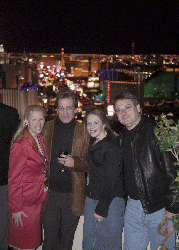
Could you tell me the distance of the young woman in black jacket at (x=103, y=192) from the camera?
2023mm

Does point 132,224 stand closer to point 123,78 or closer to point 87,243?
point 87,243

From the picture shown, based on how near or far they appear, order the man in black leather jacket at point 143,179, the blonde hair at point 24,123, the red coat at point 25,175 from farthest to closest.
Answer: the blonde hair at point 24,123
the red coat at point 25,175
the man in black leather jacket at point 143,179

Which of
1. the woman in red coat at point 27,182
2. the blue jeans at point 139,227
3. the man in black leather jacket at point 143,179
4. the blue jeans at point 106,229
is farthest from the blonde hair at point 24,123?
the blue jeans at point 139,227

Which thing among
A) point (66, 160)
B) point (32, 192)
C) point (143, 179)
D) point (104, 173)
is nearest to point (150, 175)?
point (143, 179)

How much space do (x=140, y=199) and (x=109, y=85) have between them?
30592mm

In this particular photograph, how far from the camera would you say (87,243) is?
6.97ft

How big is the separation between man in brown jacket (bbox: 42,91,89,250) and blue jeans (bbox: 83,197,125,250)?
8.9 inches

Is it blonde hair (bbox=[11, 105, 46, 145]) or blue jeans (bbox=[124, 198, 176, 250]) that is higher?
blonde hair (bbox=[11, 105, 46, 145])

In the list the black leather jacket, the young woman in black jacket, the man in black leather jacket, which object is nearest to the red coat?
the young woman in black jacket

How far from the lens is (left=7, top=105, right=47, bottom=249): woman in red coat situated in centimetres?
219

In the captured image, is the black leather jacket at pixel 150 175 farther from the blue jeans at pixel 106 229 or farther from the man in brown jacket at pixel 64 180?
the man in brown jacket at pixel 64 180

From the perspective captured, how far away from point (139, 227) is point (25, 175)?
1090 mm

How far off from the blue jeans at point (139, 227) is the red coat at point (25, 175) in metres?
0.84

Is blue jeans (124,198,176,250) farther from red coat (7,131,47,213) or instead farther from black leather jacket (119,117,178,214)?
red coat (7,131,47,213)
